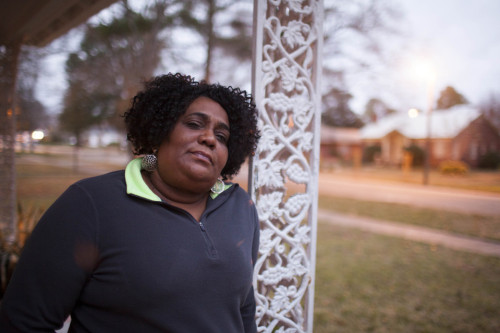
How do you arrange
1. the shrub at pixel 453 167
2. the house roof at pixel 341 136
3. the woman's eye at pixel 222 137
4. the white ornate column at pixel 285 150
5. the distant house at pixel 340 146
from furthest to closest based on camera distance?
the distant house at pixel 340 146 < the house roof at pixel 341 136 < the shrub at pixel 453 167 < the white ornate column at pixel 285 150 < the woman's eye at pixel 222 137

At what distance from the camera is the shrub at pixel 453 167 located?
7.27 metres

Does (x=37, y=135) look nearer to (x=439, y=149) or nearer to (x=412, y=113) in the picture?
(x=412, y=113)

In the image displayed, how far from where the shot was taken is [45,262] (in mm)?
990

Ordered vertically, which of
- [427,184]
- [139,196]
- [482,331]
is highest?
[139,196]

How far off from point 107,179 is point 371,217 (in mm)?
8500

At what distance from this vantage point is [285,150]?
6.27ft

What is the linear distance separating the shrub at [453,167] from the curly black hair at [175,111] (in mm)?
7494

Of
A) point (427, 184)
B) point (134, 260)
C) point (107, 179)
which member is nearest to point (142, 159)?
point (107, 179)

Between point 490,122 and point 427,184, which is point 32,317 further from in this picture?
point 427,184

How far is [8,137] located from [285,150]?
3866mm

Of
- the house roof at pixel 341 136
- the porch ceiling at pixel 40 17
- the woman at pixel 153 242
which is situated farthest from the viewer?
the house roof at pixel 341 136

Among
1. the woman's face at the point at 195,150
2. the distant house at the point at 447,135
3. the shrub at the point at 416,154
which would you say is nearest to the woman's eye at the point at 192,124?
the woman's face at the point at 195,150

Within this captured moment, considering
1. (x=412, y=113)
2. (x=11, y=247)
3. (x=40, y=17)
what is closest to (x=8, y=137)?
(x=11, y=247)

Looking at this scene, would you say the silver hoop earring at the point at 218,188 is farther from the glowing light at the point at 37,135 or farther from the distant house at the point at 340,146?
the distant house at the point at 340,146
